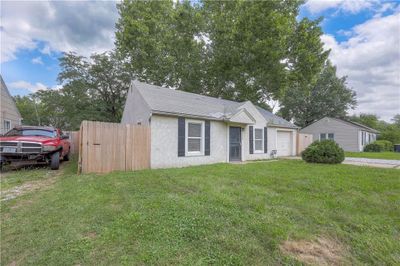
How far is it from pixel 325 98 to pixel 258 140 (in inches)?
968

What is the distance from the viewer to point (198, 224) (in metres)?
3.37

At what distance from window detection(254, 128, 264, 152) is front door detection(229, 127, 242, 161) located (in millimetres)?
1598

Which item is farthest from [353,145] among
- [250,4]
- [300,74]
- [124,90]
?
[124,90]

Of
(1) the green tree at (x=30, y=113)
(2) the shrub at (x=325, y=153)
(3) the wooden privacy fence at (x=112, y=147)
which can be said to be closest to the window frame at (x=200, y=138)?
(3) the wooden privacy fence at (x=112, y=147)

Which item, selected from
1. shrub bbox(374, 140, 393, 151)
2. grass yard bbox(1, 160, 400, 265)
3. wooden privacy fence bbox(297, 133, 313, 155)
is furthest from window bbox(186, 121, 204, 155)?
shrub bbox(374, 140, 393, 151)

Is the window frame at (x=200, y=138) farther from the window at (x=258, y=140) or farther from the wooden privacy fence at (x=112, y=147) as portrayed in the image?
the window at (x=258, y=140)

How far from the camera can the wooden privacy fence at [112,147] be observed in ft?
25.3

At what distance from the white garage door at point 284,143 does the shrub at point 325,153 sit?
473 centimetres

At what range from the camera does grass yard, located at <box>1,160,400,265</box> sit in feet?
8.66

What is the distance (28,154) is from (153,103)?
4940 mm

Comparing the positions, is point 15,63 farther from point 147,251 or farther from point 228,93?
point 228,93

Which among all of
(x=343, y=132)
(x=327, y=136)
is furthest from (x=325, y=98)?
(x=343, y=132)

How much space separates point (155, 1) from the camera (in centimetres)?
2073

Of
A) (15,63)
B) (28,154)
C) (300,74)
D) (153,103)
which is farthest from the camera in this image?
(300,74)
